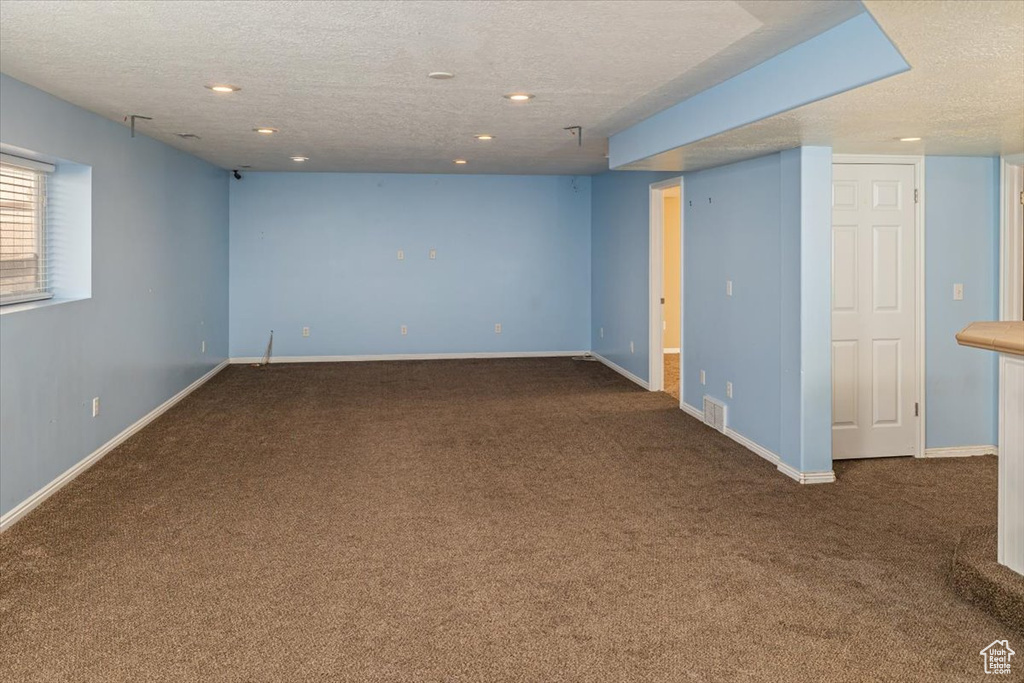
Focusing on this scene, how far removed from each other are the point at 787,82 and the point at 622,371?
5.62 metres

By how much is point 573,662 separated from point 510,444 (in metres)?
3.21

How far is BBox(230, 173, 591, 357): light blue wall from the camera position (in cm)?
1021

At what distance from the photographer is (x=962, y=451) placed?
18.2 ft

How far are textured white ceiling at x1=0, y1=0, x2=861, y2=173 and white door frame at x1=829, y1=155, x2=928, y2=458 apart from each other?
141cm

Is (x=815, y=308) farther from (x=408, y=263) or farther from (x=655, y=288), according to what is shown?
(x=408, y=263)

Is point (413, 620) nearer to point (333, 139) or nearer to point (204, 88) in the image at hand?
point (204, 88)

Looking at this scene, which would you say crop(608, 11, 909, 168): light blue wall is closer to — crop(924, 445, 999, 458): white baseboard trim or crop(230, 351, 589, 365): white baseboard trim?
crop(924, 445, 999, 458): white baseboard trim

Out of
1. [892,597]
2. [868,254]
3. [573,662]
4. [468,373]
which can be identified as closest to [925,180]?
[868,254]

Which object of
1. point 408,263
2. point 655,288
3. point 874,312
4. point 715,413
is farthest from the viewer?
point 408,263

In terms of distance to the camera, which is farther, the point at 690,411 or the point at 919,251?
the point at 690,411

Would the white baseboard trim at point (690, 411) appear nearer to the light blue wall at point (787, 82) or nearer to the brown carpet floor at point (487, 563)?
the brown carpet floor at point (487, 563)

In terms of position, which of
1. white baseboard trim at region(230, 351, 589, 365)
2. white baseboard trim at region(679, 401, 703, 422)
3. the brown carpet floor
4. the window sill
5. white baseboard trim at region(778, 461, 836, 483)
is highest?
the window sill

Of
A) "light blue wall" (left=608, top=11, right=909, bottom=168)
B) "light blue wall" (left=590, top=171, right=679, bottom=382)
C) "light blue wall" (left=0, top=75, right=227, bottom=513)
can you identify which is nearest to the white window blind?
"light blue wall" (left=0, top=75, right=227, bottom=513)

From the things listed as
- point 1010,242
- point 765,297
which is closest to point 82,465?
point 765,297
